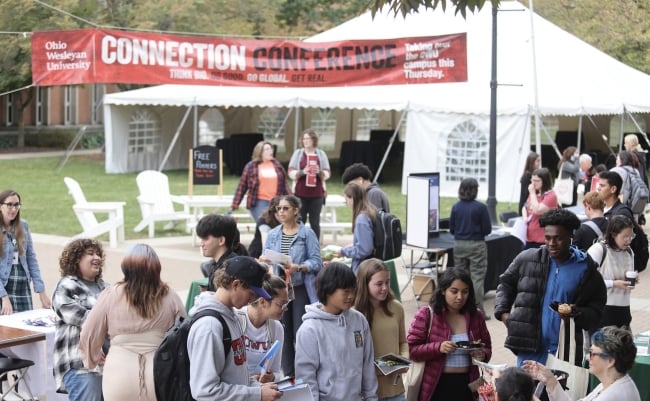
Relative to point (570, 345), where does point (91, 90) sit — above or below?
above

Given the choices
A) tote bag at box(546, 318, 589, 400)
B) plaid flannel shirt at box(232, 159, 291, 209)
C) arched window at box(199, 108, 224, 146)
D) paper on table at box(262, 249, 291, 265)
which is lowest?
tote bag at box(546, 318, 589, 400)

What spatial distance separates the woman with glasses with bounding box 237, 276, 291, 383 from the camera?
6367mm

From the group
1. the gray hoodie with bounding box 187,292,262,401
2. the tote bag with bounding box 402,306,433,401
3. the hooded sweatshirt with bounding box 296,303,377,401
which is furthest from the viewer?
the tote bag with bounding box 402,306,433,401

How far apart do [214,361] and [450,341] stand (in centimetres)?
201

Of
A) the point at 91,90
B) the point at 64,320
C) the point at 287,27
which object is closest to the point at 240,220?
the point at 64,320

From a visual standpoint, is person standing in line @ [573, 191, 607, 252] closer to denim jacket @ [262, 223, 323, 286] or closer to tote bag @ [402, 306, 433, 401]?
denim jacket @ [262, 223, 323, 286]

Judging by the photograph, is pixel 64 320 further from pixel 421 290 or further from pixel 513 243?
pixel 513 243

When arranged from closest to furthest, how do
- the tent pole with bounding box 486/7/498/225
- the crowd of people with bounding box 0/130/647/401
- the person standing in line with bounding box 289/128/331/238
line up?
the crowd of people with bounding box 0/130/647/401 → the person standing in line with bounding box 289/128/331/238 → the tent pole with bounding box 486/7/498/225

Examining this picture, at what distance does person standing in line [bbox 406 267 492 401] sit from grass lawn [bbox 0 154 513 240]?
13500mm

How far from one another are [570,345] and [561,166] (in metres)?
13.3

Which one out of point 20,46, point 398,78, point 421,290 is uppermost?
point 20,46

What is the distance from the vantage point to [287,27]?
48031 millimetres

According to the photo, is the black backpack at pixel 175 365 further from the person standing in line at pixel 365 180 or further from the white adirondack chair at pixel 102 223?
the white adirondack chair at pixel 102 223

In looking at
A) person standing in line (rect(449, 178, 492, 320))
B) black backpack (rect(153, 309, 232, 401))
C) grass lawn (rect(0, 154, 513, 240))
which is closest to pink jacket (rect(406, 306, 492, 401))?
black backpack (rect(153, 309, 232, 401))
